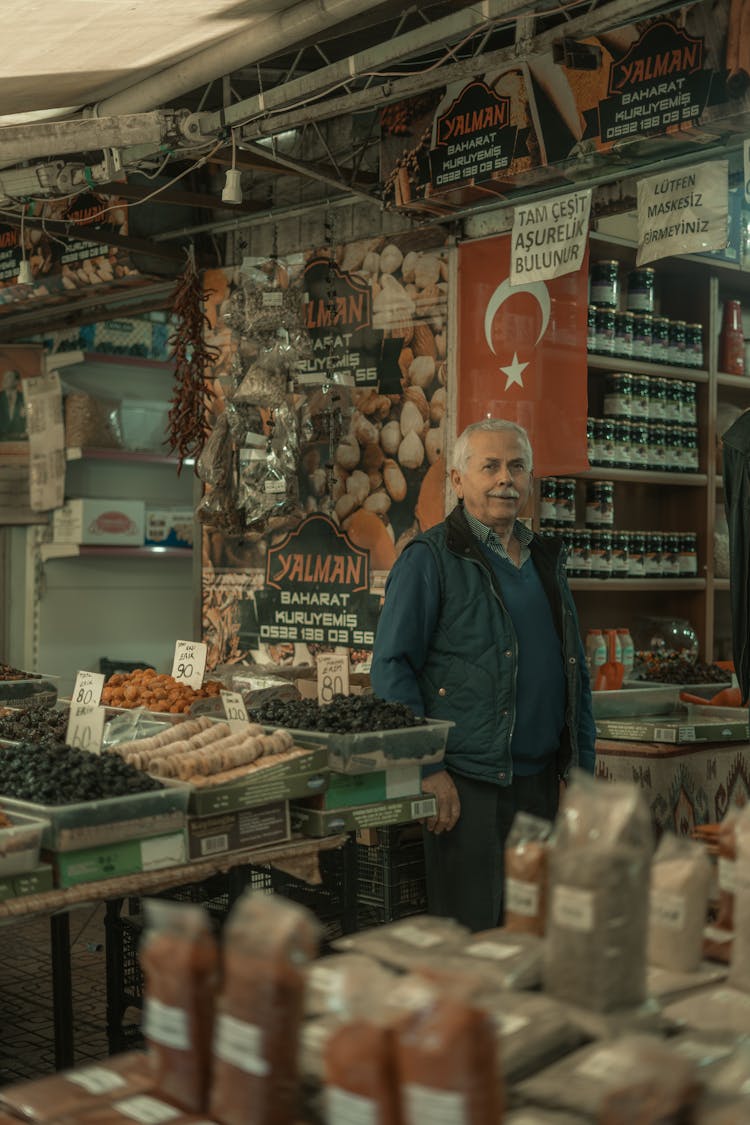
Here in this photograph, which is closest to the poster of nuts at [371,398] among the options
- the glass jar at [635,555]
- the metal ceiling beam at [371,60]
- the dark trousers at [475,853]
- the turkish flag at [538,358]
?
the turkish flag at [538,358]

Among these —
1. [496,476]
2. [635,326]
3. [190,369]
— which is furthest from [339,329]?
[496,476]

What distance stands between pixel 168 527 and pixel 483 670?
4.87 m

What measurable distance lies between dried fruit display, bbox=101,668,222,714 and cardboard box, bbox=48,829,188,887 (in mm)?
1249

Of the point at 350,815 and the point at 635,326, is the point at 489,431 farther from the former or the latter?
the point at 635,326

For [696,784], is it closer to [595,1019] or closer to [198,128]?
[198,128]

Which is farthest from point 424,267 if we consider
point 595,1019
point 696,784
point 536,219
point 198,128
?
point 595,1019

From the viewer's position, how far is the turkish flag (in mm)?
5035

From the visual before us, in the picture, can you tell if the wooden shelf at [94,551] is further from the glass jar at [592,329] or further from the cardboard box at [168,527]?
the glass jar at [592,329]

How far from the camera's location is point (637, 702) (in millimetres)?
4984

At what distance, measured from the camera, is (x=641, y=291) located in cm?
606

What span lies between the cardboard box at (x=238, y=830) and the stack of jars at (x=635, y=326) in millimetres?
3295

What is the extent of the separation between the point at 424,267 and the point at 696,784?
2434 millimetres

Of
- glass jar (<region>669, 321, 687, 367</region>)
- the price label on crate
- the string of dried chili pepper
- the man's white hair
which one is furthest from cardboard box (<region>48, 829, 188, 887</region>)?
glass jar (<region>669, 321, 687, 367</region>)


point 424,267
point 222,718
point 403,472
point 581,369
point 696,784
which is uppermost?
point 424,267
